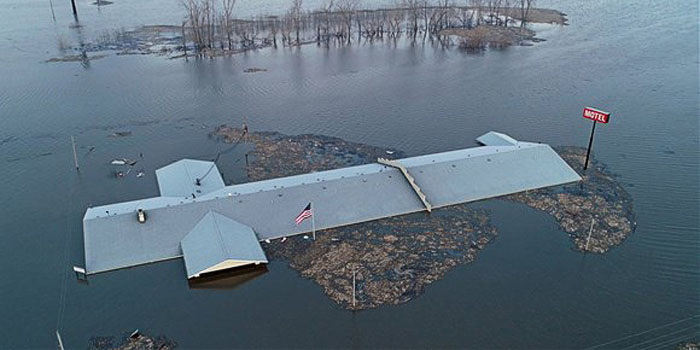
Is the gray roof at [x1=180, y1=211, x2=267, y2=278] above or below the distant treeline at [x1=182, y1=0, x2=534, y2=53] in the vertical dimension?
below

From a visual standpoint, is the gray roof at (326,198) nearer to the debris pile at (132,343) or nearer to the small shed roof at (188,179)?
the small shed roof at (188,179)

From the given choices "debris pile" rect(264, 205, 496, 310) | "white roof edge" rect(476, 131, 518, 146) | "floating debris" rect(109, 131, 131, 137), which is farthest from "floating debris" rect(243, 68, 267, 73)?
"debris pile" rect(264, 205, 496, 310)

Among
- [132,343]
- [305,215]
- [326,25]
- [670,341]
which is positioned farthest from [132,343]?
[326,25]

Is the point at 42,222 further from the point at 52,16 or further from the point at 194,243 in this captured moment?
A: the point at 52,16

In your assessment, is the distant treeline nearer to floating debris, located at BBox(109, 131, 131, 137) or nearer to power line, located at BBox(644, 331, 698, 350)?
floating debris, located at BBox(109, 131, 131, 137)

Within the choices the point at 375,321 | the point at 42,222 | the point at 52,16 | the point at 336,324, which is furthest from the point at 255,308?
the point at 52,16

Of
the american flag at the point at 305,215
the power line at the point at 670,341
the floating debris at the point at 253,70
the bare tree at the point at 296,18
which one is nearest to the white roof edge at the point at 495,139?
the american flag at the point at 305,215

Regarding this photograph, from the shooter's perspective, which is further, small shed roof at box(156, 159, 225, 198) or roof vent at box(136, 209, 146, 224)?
small shed roof at box(156, 159, 225, 198)
